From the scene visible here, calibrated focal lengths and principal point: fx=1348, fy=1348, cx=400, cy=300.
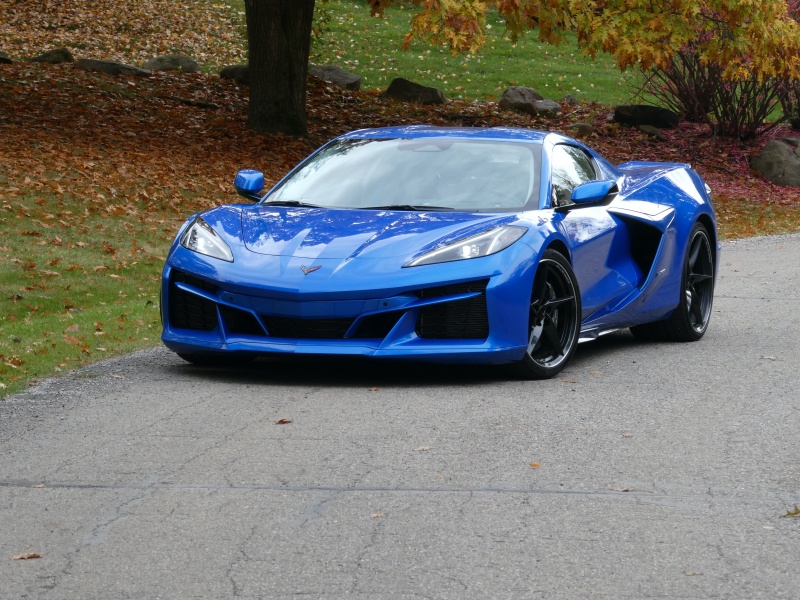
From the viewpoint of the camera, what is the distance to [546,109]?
27.9 metres

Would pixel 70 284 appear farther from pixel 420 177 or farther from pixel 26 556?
pixel 26 556

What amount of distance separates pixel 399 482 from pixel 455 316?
6.46 ft

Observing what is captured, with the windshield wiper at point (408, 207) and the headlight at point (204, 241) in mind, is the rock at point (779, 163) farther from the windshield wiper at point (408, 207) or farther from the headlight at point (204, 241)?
the headlight at point (204, 241)

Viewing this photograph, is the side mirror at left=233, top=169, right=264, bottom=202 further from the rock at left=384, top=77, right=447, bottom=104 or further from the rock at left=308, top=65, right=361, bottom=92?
the rock at left=308, top=65, right=361, bottom=92

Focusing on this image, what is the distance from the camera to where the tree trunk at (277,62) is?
21141 mm

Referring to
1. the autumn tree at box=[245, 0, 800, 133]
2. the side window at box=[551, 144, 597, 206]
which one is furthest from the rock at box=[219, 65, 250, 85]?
the side window at box=[551, 144, 597, 206]

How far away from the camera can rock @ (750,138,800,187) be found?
25.1 m

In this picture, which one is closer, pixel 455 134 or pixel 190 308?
pixel 190 308

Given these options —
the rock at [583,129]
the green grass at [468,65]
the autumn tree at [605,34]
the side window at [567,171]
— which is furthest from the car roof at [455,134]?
the green grass at [468,65]

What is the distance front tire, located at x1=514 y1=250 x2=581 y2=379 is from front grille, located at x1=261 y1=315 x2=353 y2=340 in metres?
Answer: 1.01

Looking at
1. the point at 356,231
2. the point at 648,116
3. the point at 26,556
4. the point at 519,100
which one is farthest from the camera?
the point at 519,100

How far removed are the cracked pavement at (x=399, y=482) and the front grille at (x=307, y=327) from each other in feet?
0.96

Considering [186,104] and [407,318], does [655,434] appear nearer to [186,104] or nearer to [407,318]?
[407,318]

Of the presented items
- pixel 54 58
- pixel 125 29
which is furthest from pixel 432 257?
pixel 125 29
